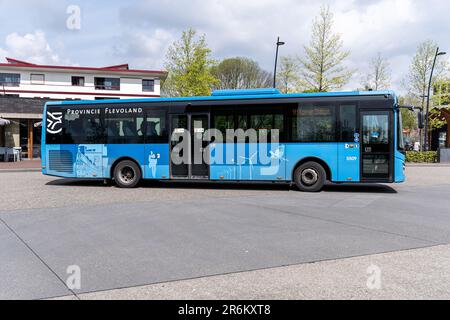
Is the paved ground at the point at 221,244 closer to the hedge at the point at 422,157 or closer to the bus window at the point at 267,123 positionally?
the bus window at the point at 267,123

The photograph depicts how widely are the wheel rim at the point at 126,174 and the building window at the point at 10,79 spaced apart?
34612mm

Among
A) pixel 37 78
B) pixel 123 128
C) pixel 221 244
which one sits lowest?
pixel 221 244

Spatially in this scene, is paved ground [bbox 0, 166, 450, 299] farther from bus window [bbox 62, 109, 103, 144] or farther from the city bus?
bus window [bbox 62, 109, 103, 144]

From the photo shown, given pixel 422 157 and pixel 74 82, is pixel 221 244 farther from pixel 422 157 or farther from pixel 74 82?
pixel 74 82

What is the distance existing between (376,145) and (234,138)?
443 cm

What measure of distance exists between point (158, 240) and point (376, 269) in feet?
10.5

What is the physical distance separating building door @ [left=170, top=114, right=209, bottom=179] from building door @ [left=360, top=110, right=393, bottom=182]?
16.4 feet

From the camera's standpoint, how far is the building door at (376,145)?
1166cm

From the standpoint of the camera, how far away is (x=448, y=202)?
1020 centimetres

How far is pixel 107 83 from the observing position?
43.4 m

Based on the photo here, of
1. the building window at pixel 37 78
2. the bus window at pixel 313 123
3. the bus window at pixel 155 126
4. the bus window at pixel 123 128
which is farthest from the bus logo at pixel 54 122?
the building window at pixel 37 78

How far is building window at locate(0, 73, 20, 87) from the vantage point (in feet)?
135

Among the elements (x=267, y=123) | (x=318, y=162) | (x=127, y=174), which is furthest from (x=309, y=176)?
(x=127, y=174)

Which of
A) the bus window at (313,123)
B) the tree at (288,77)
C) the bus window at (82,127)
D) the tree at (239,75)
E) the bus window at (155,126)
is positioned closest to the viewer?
the bus window at (313,123)
